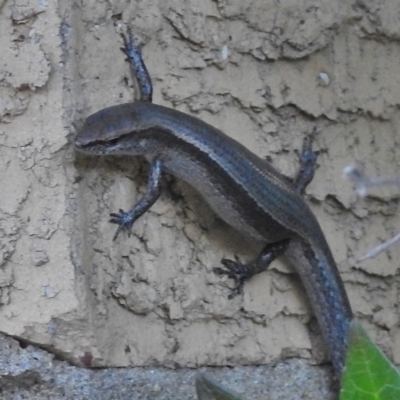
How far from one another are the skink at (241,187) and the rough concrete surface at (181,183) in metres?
0.03

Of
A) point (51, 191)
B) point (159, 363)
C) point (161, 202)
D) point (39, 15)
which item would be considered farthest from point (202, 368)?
point (39, 15)

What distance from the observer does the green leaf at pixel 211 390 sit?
0.90 meters

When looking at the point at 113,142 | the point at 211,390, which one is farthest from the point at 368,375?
the point at 113,142

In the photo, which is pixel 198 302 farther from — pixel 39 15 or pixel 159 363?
pixel 39 15

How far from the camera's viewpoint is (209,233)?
1.74 m

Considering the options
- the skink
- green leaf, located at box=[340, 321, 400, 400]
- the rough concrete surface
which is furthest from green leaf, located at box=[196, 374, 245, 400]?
the skink

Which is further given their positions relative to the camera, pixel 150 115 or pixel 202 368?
pixel 150 115

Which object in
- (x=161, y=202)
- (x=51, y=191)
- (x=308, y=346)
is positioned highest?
(x=51, y=191)

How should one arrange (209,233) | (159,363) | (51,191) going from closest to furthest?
1. (51,191)
2. (159,363)
3. (209,233)

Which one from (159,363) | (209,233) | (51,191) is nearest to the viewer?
(51,191)

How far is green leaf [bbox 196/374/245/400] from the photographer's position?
90 cm

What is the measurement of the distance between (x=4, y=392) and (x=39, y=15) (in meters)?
0.73

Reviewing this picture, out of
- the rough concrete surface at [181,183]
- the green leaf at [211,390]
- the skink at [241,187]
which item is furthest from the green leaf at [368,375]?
the skink at [241,187]

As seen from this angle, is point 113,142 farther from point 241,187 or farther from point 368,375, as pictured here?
point 368,375
